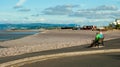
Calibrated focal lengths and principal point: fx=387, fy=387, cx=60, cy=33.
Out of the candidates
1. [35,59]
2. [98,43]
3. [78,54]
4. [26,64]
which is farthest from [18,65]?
[98,43]

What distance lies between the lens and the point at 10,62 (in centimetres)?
1808

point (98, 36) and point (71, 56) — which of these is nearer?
point (71, 56)

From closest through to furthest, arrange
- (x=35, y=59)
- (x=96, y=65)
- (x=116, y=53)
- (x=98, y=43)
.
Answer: (x=96, y=65)
(x=35, y=59)
(x=116, y=53)
(x=98, y=43)

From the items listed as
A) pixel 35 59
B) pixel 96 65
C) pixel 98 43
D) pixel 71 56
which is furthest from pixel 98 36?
pixel 96 65

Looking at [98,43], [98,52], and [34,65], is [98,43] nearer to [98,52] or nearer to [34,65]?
[98,52]

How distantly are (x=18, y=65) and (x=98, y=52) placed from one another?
7772mm

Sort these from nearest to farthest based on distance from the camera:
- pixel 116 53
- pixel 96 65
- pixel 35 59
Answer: pixel 96 65, pixel 35 59, pixel 116 53

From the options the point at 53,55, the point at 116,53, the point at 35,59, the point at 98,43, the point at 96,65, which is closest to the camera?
the point at 96,65

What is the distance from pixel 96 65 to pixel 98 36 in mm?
11501

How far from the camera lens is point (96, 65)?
670 inches

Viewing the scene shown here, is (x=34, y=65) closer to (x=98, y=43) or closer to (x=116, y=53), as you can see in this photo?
(x=116, y=53)

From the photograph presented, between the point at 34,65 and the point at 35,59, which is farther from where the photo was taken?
the point at 35,59

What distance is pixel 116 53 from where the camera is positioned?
76.9 feet

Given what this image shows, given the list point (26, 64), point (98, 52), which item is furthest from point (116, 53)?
point (26, 64)
